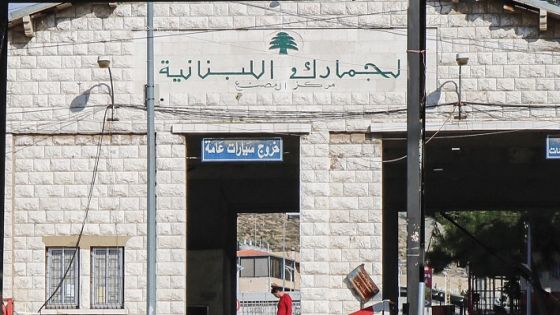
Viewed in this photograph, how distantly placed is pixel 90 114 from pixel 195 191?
7.89 m

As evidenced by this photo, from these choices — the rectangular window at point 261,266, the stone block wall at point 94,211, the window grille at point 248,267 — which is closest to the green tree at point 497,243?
the stone block wall at point 94,211

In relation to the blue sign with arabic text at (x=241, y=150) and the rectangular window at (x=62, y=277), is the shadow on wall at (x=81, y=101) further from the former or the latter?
the rectangular window at (x=62, y=277)

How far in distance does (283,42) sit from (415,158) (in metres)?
12.5

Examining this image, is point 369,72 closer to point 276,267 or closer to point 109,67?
point 109,67

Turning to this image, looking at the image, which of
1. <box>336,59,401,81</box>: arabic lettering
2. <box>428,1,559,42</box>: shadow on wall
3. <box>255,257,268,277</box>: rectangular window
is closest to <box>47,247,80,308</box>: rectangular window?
<box>336,59,401,81</box>: arabic lettering

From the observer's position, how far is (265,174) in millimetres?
32719

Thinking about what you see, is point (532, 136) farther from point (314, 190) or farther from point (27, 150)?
point (27, 150)

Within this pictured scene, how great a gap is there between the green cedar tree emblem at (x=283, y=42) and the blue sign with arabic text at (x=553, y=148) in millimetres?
5510

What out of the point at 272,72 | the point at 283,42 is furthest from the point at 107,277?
the point at 283,42

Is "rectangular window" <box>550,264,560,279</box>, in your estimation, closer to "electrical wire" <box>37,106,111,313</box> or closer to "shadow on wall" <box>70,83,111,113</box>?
"electrical wire" <box>37,106,111,313</box>

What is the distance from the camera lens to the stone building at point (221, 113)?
2602cm

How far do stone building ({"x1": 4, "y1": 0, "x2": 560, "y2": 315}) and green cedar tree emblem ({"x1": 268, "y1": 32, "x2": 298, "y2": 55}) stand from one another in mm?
30

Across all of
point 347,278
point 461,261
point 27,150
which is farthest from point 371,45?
point 461,261

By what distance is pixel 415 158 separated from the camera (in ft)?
45.2
